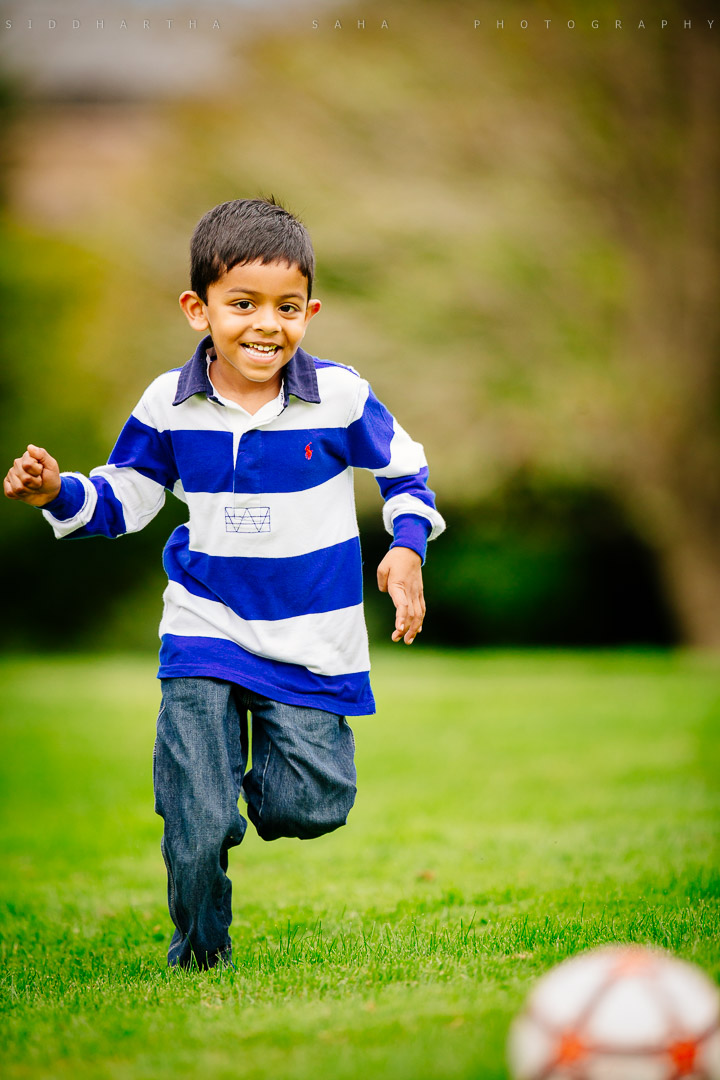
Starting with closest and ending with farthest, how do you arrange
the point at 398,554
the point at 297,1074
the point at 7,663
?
the point at 297,1074 < the point at 398,554 < the point at 7,663

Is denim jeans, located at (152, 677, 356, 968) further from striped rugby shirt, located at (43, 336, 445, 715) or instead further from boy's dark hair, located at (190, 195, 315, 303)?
boy's dark hair, located at (190, 195, 315, 303)

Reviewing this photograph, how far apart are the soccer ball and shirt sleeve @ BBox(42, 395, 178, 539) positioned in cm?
188

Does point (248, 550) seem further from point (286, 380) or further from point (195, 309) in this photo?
Result: point (195, 309)

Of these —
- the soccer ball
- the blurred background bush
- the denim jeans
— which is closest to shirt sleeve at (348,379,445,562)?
the denim jeans

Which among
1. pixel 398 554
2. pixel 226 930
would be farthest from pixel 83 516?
pixel 226 930

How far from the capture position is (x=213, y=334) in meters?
3.57

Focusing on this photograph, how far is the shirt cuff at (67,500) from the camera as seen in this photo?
3.46 meters

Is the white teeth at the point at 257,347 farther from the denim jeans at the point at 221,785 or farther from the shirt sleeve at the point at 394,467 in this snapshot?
the denim jeans at the point at 221,785

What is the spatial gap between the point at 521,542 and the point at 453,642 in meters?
2.38

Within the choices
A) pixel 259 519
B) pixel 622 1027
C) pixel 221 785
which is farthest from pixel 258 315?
pixel 622 1027

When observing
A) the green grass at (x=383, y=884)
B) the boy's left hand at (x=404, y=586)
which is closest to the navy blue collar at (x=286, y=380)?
the boy's left hand at (x=404, y=586)

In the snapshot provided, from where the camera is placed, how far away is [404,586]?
11.3 feet

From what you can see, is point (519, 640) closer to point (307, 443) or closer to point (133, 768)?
point (133, 768)

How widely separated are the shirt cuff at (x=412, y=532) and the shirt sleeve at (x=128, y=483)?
0.71m
